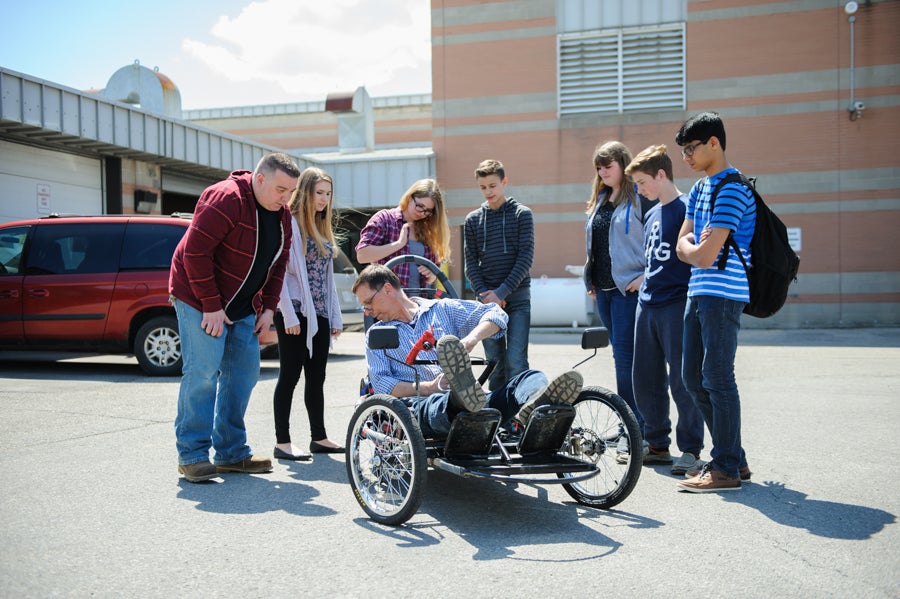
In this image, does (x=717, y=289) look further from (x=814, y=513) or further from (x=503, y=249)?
(x=503, y=249)

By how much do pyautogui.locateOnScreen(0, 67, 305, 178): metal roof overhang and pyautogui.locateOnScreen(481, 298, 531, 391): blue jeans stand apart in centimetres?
955

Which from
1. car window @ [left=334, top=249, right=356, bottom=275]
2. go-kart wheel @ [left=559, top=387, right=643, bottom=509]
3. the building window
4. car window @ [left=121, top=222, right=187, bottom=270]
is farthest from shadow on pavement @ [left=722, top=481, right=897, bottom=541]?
the building window

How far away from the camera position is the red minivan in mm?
9625

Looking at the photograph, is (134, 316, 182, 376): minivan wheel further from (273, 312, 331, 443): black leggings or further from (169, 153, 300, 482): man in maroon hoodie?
(169, 153, 300, 482): man in maroon hoodie

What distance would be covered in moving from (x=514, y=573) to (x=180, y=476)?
2.61 meters

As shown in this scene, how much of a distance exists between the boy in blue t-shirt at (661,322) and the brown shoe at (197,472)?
9.10 feet

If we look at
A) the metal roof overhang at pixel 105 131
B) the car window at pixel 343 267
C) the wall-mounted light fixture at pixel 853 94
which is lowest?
the car window at pixel 343 267

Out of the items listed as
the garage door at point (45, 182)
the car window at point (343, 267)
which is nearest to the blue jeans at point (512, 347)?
the car window at point (343, 267)

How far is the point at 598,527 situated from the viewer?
3.89 meters

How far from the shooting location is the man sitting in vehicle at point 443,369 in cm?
375

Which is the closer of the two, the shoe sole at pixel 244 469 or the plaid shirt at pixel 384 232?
the shoe sole at pixel 244 469

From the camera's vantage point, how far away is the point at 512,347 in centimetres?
577

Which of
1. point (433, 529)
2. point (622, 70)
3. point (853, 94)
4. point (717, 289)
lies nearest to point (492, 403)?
point (433, 529)

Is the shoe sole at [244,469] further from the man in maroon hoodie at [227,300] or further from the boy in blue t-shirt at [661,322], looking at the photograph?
the boy in blue t-shirt at [661,322]
